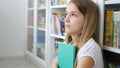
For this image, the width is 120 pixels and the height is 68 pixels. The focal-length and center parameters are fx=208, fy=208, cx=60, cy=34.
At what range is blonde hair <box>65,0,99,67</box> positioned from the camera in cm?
136

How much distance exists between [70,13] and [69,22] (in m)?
0.06

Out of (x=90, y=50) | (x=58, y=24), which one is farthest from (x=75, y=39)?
(x=58, y=24)

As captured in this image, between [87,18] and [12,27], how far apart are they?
238cm

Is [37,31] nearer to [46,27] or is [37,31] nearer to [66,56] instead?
[46,27]

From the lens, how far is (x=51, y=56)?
254 cm

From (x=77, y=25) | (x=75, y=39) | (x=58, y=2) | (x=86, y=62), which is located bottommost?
(x=86, y=62)

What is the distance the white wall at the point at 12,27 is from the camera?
3469 mm

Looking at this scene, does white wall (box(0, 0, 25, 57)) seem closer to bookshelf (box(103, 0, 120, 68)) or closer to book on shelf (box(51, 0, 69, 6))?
book on shelf (box(51, 0, 69, 6))

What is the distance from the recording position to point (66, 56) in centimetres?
147

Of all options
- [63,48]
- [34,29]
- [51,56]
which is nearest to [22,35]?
→ [34,29]

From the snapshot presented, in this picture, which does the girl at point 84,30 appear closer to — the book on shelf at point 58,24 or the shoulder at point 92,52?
the shoulder at point 92,52

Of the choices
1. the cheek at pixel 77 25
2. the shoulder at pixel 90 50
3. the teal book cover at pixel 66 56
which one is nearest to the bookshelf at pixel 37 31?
the teal book cover at pixel 66 56

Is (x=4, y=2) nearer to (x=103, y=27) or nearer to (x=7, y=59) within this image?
(x=7, y=59)

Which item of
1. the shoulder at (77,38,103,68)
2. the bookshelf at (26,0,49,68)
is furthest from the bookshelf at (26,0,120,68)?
the shoulder at (77,38,103,68)
